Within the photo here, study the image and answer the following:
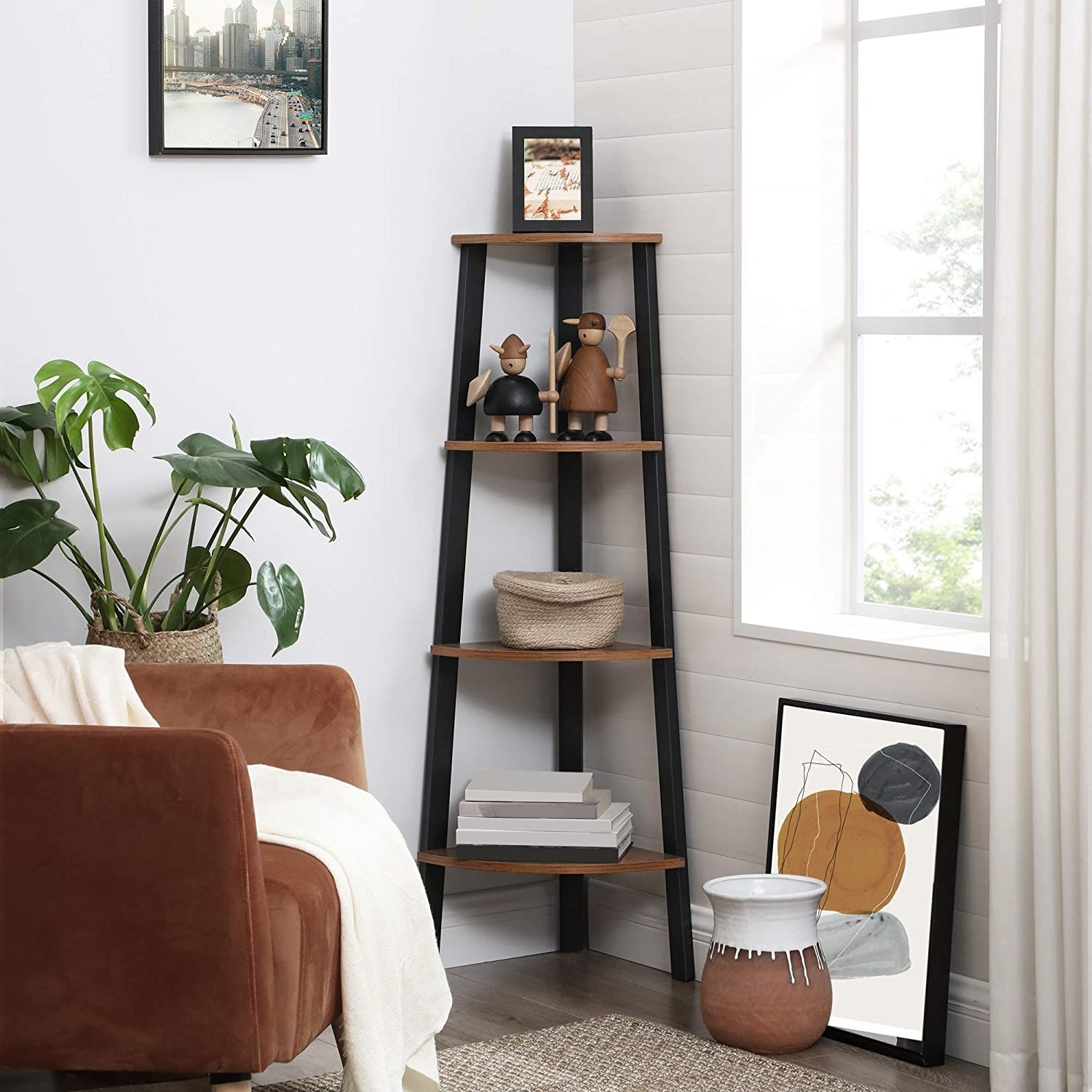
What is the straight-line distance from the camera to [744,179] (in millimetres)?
3340

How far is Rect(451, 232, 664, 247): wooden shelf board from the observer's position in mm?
3398

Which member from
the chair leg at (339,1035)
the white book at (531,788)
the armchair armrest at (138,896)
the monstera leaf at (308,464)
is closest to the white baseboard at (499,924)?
the white book at (531,788)

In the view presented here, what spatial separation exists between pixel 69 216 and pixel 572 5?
1.29m

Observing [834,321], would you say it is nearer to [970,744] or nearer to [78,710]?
[970,744]

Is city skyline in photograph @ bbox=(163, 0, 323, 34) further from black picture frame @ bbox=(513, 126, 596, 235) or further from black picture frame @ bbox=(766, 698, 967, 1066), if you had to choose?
black picture frame @ bbox=(766, 698, 967, 1066)

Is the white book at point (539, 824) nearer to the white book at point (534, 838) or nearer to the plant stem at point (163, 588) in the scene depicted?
the white book at point (534, 838)

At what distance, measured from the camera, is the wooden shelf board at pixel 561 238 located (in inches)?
134

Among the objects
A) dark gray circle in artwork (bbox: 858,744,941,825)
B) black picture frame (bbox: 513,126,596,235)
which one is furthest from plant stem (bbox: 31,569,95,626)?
dark gray circle in artwork (bbox: 858,744,941,825)

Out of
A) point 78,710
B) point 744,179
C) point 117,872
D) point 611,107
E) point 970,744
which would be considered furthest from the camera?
point 611,107

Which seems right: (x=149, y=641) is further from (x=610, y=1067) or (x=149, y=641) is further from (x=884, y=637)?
(x=884, y=637)

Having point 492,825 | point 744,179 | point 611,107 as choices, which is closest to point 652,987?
point 492,825

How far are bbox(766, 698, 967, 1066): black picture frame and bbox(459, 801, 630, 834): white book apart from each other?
27.6 inches

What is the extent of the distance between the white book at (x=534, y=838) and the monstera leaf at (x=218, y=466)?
995 millimetres

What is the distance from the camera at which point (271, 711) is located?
2756 mm
